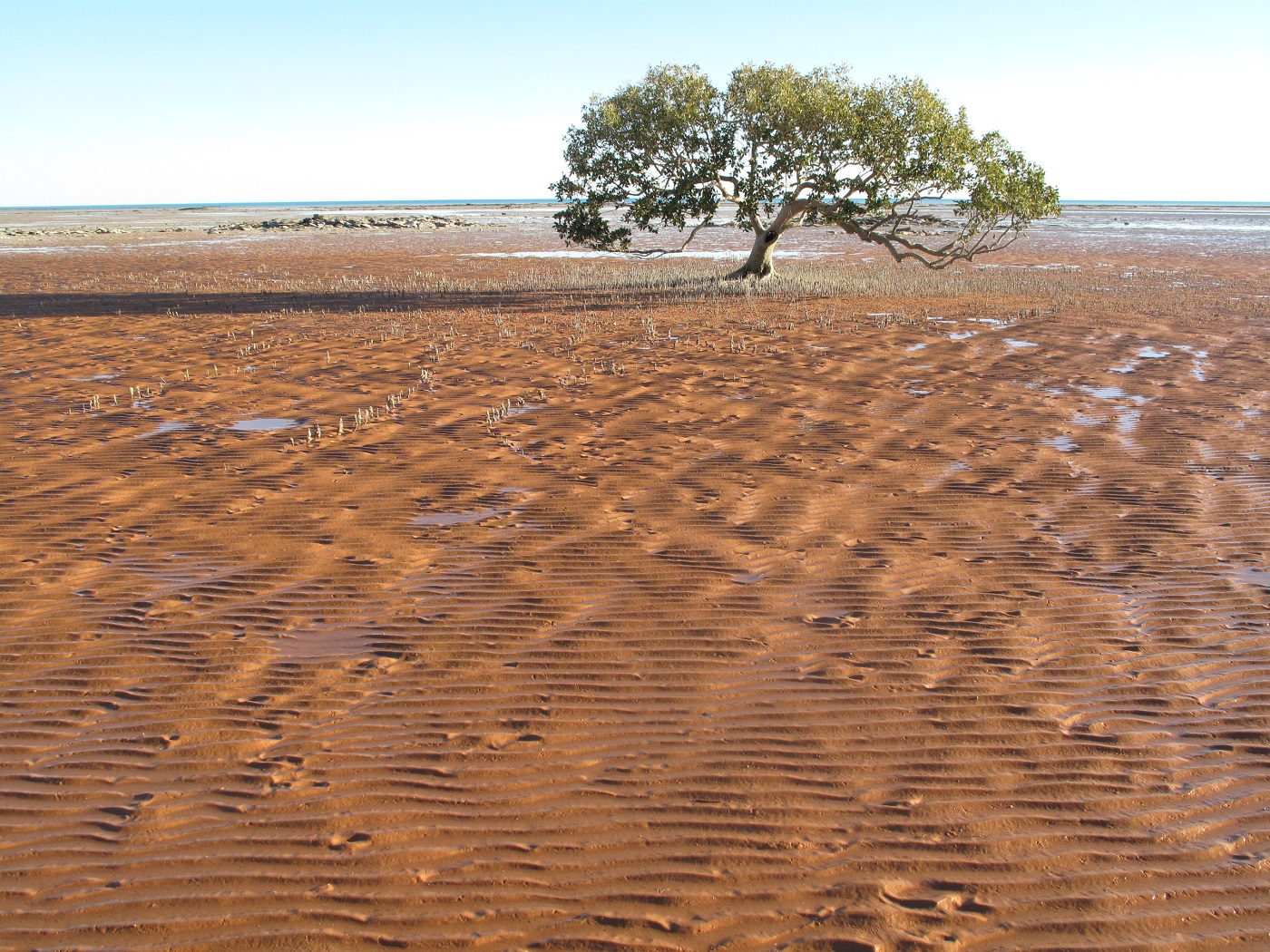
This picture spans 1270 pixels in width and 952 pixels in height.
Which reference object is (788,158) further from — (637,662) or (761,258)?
(637,662)

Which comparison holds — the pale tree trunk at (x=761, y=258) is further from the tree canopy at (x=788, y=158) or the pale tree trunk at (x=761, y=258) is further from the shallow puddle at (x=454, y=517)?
the shallow puddle at (x=454, y=517)

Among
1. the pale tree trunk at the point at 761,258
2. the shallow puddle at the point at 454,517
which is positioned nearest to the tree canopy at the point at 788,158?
the pale tree trunk at the point at 761,258

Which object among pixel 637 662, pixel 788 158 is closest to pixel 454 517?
pixel 637 662

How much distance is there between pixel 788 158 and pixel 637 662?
2093 cm

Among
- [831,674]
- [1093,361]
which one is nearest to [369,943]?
[831,674]

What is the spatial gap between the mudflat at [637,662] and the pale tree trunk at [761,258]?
1256 cm

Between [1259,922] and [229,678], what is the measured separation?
5.01m

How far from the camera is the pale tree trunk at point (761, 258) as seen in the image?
82.2ft

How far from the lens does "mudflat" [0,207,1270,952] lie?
3648 millimetres

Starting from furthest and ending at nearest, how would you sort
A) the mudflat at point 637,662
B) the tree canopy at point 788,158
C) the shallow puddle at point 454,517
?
1. the tree canopy at point 788,158
2. the shallow puddle at point 454,517
3. the mudflat at point 637,662

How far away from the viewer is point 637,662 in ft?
18.1

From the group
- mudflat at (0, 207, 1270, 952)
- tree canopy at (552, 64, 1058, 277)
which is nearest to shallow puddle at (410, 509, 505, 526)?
mudflat at (0, 207, 1270, 952)

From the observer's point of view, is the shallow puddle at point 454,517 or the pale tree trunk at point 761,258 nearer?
the shallow puddle at point 454,517

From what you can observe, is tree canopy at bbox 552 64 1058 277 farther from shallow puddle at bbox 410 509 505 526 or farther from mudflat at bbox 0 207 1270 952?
shallow puddle at bbox 410 509 505 526
